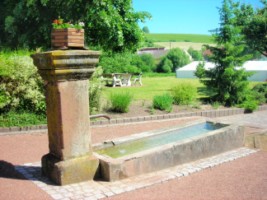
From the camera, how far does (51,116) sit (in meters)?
5.16

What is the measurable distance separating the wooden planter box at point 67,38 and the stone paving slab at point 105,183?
2278mm

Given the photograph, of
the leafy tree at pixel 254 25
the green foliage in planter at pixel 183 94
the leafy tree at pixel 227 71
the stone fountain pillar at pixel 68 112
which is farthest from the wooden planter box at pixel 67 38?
the leafy tree at pixel 254 25

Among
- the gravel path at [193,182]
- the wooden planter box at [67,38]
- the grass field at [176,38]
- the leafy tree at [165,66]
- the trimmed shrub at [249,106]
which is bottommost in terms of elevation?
the gravel path at [193,182]

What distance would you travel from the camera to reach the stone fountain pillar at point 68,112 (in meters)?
4.82

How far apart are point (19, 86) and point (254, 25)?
16034 mm

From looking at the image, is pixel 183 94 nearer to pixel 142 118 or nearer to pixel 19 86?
pixel 142 118

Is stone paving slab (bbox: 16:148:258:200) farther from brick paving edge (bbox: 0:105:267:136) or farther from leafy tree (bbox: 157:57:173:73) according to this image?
leafy tree (bbox: 157:57:173:73)

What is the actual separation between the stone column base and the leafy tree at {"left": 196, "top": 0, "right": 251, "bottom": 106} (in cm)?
994

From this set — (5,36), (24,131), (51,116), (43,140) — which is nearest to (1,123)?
(24,131)

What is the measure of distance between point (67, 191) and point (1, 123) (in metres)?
5.38

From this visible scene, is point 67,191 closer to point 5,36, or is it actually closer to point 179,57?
point 5,36

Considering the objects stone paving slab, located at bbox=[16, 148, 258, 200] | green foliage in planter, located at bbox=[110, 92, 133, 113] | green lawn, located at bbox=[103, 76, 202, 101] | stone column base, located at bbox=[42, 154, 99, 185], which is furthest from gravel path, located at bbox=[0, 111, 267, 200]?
green lawn, located at bbox=[103, 76, 202, 101]

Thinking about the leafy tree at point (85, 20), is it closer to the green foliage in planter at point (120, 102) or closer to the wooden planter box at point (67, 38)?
the green foliage in planter at point (120, 102)

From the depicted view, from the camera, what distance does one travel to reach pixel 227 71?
13.6 m
